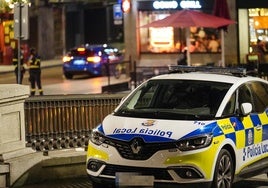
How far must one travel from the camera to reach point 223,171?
25.9 feet

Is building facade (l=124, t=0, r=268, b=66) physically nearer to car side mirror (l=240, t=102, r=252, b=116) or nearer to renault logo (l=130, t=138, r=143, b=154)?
car side mirror (l=240, t=102, r=252, b=116)

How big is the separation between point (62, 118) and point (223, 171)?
332 cm

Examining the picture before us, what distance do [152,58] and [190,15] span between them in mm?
9014

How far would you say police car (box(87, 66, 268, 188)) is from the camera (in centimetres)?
751

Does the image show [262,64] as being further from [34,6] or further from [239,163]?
[34,6]

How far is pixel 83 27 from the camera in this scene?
185 ft

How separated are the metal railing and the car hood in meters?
2.33

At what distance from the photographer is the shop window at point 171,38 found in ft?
91.7

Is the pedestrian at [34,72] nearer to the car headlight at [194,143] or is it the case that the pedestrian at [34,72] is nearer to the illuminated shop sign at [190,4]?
the illuminated shop sign at [190,4]

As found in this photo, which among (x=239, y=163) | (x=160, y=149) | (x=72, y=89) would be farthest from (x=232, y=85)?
(x=72, y=89)

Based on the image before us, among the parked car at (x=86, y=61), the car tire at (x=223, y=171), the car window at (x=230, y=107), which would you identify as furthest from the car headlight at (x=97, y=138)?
the parked car at (x=86, y=61)

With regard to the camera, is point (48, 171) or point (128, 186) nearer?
point (128, 186)

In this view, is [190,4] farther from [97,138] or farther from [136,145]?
[136,145]

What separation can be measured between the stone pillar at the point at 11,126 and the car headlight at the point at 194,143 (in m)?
2.80
